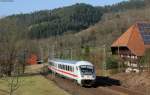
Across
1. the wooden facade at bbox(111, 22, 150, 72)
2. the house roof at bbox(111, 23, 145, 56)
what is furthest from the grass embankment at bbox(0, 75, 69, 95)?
the house roof at bbox(111, 23, 145, 56)

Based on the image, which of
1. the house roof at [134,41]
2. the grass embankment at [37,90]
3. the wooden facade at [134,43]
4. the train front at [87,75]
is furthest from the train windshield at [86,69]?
the house roof at [134,41]

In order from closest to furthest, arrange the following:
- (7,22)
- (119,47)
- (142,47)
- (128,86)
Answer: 1. (128,86)
2. (142,47)
3. (119,47)
4. (7,22)

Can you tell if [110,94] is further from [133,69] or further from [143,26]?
[143,26]

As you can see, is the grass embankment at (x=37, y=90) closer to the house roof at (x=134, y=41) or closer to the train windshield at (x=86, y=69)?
the train windshield at (x=86, y=69)

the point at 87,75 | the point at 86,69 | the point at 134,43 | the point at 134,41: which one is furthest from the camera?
the point at 134,41

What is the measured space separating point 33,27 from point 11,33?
108 metres

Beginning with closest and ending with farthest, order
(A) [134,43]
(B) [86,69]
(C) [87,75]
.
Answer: (C) [87,75] < (B) [86,69] < (A) [134,43]

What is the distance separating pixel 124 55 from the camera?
232 feet

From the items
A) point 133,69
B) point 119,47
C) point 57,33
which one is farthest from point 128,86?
point 57,33

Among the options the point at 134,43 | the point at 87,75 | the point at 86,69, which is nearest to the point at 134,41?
the point at 134,43

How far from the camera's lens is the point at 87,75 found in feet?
148

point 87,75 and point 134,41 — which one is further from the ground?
point 134,41

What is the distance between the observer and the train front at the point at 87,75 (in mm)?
44969

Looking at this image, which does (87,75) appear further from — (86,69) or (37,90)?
(37,90)
